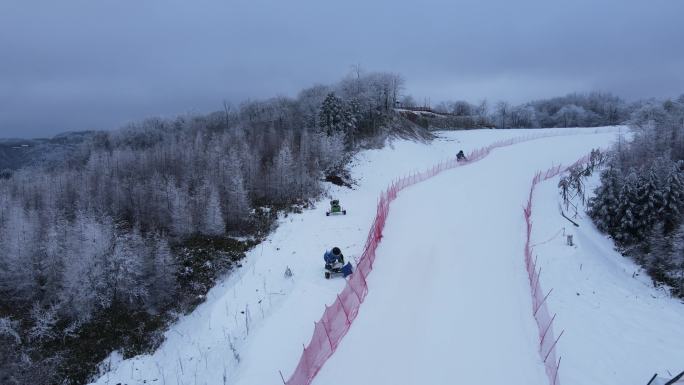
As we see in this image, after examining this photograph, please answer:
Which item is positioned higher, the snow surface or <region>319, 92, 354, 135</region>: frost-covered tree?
<region>319, 92, 354, 135</region>: frost-covered tree

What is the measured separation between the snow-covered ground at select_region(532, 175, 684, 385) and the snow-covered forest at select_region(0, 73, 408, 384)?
20173 millimetres

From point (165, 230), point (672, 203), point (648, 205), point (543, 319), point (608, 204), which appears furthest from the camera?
point (165, 230)

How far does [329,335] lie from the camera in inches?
519

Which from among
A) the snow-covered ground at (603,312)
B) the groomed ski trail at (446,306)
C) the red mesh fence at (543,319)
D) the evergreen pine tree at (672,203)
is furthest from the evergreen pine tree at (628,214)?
the groomed ski trail at (446,306)

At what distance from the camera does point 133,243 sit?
30.0m

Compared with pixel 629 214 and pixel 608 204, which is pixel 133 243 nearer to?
pixel 608 204

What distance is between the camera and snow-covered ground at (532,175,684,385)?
1255 centimetres

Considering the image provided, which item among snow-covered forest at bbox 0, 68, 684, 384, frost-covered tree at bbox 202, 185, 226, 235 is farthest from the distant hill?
frost-covered tree at bbox 202, 185, 226, 235

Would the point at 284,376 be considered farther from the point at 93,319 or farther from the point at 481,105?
the point at 481,105

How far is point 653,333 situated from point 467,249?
8.37 m

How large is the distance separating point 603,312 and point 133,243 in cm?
3055

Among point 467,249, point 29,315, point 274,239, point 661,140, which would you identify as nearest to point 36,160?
point 29,315

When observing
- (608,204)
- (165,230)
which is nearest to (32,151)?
(165,230)

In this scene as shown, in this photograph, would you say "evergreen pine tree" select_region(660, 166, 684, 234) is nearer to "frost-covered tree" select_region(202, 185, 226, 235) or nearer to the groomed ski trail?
the groomed ski trail
